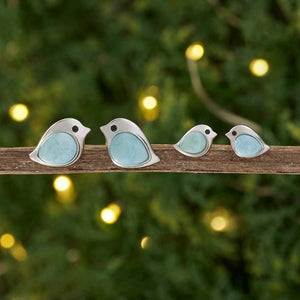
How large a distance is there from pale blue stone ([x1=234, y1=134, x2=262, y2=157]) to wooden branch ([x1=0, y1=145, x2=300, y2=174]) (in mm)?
11

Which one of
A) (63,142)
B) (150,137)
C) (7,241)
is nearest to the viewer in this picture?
(63,142)

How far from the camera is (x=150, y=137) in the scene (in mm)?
608

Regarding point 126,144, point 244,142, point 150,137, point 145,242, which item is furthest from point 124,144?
point 145,242

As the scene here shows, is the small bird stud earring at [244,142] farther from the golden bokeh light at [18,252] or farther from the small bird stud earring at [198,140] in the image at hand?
the golden bokeh light at [18,252]

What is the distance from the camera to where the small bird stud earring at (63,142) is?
36cm

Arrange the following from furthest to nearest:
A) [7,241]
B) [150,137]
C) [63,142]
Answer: [7,241]
[150,137]
[63,142]

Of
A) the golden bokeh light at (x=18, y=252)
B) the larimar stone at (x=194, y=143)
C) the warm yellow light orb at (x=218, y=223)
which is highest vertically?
the larimar stone at (x=194, y=143)

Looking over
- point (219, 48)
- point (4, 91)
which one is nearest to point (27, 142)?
point (4, 91)

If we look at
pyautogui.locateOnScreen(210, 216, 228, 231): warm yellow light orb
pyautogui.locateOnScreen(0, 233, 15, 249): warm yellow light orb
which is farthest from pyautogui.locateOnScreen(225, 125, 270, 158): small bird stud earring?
pyautogui.locateOnScreen(0, 233, 15, 249): warm yellow light orb

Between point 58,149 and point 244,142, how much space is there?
0.17 metres

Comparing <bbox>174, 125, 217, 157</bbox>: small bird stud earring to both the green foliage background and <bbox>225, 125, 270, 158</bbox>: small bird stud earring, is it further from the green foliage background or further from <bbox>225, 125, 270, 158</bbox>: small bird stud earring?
the green foliage background

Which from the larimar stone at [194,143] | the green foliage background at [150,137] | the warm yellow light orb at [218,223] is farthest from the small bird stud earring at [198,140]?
the warm yellow light orb at [218,223]

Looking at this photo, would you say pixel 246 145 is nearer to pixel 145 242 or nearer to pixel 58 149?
pixel 58 149

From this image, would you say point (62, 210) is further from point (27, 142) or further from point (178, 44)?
point (178, 44)
